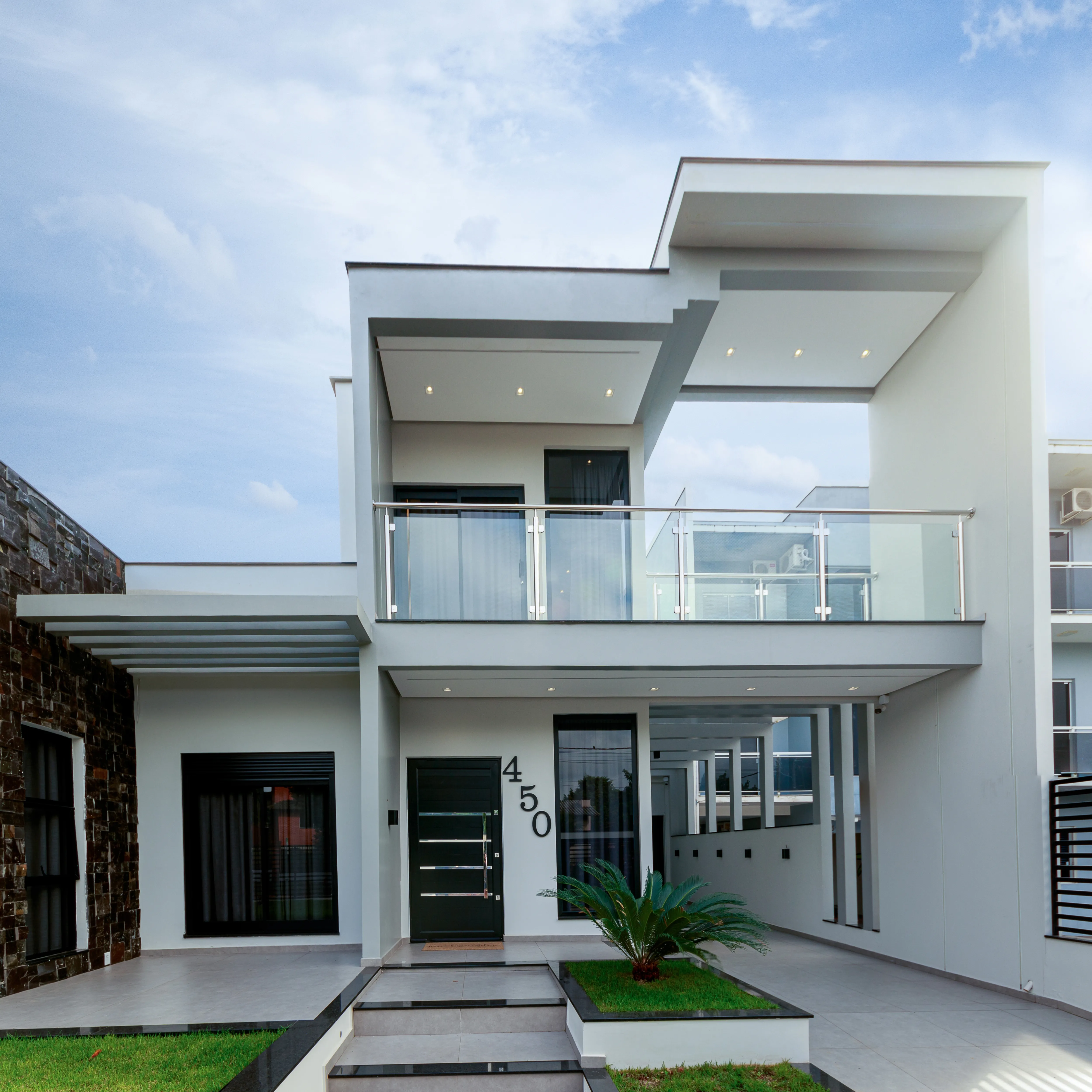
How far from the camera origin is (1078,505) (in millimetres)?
12461

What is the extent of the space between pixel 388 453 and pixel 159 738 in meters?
4.08

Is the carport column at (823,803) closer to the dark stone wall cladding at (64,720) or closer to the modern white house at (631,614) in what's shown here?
the modern white house at (631,614)

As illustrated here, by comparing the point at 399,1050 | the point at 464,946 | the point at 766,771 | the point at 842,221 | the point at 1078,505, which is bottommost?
the point at 464,946

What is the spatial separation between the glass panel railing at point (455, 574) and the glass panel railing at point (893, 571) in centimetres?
302

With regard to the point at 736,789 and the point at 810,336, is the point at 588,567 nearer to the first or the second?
the point at 810,336

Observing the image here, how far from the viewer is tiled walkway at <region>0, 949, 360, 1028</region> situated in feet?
22.1

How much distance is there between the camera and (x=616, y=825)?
11.1 metres

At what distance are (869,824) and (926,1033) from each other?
4335 millimetres

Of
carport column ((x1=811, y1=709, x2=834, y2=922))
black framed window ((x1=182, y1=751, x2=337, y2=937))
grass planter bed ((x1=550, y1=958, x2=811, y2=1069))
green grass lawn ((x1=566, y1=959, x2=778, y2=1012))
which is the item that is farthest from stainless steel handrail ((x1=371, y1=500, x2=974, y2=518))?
grass planter bed ((x1=550, y1=958, x2=811, y2=1069))

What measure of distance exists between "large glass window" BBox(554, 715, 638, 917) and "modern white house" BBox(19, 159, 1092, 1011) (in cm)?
A: 4

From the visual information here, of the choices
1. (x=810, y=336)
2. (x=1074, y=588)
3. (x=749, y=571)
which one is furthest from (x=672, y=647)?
(x=1074, y=588)

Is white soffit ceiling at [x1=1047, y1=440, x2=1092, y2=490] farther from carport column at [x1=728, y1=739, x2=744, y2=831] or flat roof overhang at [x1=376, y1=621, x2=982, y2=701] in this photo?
carport column at [x1=728, y1=739, x2=744, y2=831]

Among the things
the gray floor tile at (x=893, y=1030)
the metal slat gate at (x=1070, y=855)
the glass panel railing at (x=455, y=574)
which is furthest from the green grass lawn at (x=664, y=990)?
the glass panel railing at (x=455, y=574)

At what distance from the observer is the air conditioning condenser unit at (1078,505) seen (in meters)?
12.5
